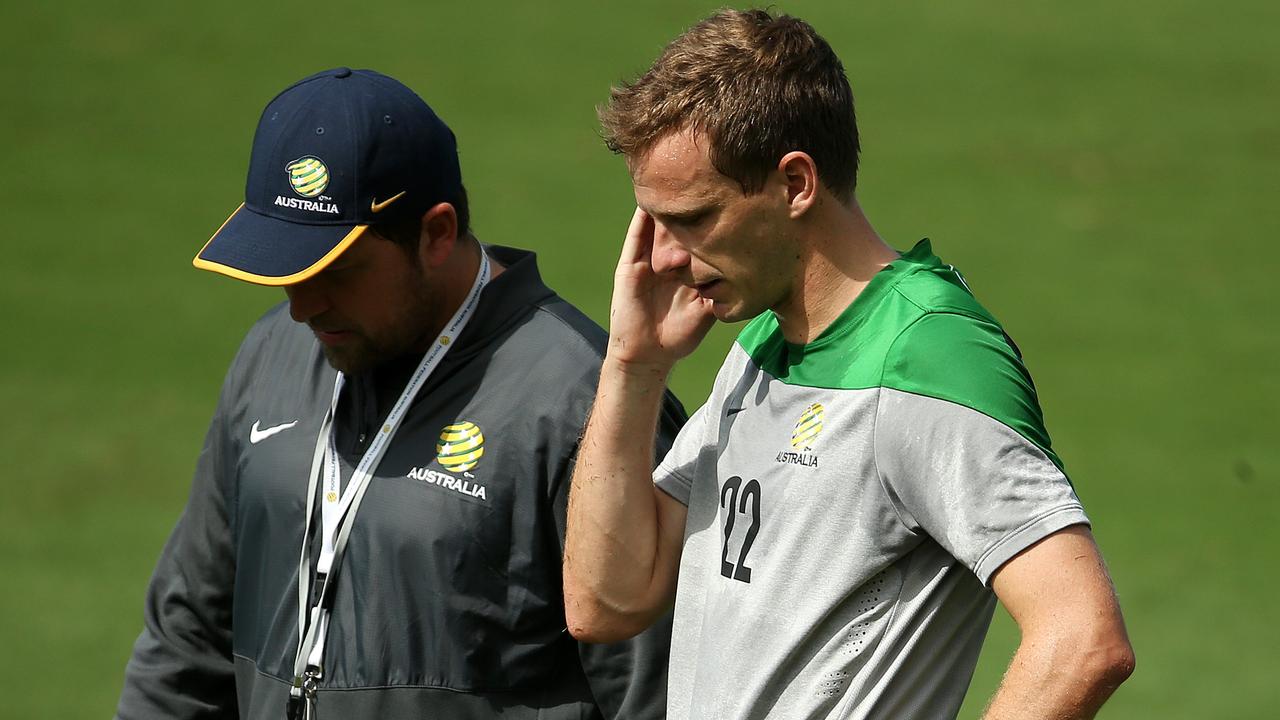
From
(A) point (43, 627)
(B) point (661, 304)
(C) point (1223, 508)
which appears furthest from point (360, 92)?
(C) point (1223, 508)

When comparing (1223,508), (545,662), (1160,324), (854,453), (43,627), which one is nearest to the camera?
(854,453)

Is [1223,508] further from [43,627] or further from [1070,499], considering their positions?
[1070,499]

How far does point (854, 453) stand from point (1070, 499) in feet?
1.16

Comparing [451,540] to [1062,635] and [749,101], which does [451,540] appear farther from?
[1062,635]

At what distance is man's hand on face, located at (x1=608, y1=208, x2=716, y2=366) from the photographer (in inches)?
120

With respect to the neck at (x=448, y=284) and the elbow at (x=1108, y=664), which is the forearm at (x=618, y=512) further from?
the elbow at (x=1108, y=664)

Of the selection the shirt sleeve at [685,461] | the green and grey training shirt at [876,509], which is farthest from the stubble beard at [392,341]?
the green and grey training shirt at [876,509]

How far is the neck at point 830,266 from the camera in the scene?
A: 9.04 feet

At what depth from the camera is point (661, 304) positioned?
3.12 meters

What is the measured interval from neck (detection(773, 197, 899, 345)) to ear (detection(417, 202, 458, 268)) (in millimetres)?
1047

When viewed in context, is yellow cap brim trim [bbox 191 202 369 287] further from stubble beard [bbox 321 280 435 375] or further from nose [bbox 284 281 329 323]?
stubble beard [bbox 321 280 435 375]

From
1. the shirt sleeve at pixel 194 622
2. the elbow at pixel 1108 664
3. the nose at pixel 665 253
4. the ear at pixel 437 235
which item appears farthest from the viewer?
the shirt sleeve at pixel 194 622

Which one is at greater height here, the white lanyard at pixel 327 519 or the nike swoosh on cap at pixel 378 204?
the nike swoosh on cap at pixel 378 204

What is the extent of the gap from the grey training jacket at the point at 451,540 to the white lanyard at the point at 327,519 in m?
0.02
